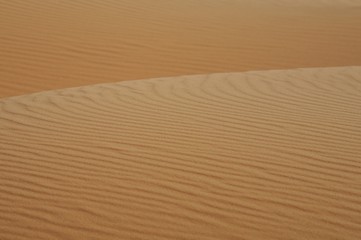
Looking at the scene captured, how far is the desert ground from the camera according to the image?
147 inches

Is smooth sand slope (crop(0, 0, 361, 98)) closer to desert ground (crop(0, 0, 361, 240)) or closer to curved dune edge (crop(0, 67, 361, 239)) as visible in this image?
desert ground (crop(0, 0, 361, 240))

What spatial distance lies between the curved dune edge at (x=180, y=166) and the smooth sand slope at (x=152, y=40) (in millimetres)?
2993

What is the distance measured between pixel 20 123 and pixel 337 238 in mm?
2990

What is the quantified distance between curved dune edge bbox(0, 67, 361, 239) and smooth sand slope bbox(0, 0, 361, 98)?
9.82 ft

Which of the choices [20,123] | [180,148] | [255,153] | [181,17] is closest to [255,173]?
[255,153]

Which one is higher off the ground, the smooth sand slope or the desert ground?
the smooth sand slope

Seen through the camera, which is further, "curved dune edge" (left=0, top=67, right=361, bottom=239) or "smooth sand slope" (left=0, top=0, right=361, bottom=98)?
"smooth sand slope" (left=0, top=0, right=361, bottom=98)

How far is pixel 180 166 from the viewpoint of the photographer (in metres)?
4.45

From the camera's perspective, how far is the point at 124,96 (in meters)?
6.54

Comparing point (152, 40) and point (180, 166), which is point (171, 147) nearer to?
point (180, 166)

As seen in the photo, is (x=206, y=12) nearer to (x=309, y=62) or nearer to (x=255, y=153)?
(x=309, y=62)

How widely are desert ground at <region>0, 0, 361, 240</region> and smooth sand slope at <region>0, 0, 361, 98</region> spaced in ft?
0.14

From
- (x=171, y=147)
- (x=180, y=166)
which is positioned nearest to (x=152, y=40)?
(x=171, y=147)

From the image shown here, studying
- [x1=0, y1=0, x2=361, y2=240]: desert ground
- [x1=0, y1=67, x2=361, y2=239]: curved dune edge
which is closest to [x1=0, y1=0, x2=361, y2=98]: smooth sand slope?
[x1=0, y1=0, x2=361, y2=240]: desert ground
